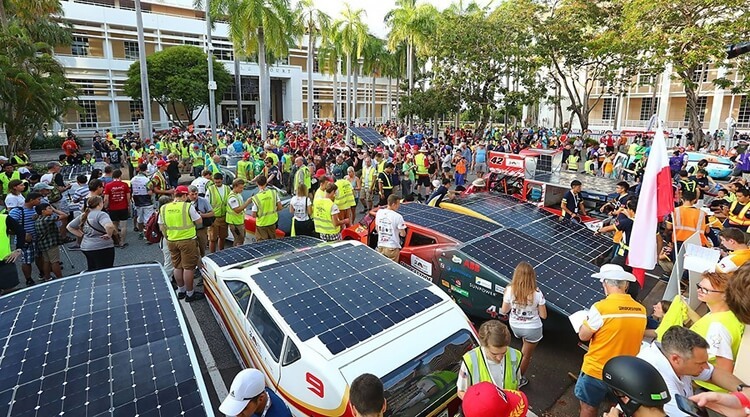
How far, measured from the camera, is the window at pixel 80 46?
45.4m

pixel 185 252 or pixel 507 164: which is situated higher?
pixel 507 164

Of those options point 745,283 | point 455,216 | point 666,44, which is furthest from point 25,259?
point 666,44

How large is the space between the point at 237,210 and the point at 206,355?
3.03 metres

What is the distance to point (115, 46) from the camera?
157 feet

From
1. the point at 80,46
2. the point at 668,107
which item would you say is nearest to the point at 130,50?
the point at 80,46

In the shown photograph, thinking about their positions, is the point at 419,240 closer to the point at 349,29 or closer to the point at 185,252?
the point at 185,252

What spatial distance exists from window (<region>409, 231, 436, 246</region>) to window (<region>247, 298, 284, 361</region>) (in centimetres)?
291

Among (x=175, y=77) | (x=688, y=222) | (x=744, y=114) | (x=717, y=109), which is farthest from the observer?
(x=175, y=77)

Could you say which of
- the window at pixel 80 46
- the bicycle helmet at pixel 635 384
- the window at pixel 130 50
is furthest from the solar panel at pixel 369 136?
the window at pixel 80 46

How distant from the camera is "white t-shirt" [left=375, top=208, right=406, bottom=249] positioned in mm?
6586

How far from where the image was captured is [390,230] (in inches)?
260

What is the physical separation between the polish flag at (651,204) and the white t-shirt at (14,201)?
9.22 metres

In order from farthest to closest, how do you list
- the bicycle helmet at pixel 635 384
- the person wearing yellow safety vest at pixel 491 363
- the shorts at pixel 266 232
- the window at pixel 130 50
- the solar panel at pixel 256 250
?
the window at pixel 130 50 → the shorts at pixel 266 232 → the solar panel at pixel 256 250 → the person wearing yellow safety vest at pixel 491 363 → the bicycle helmet at pixel 635 384

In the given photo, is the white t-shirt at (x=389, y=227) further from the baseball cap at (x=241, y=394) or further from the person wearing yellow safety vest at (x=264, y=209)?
the baseball cap at (x=241, y=394)
